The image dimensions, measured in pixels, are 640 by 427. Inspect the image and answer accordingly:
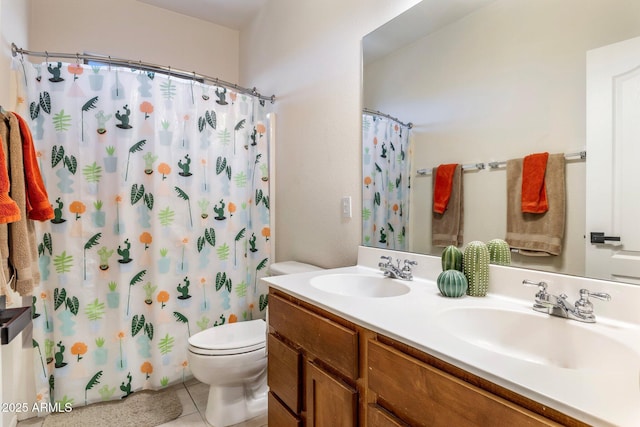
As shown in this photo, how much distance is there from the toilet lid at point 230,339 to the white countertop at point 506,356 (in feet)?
1.90

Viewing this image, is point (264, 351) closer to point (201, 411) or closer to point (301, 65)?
point (201, 411)

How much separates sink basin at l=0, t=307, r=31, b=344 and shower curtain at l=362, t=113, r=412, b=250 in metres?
1.38

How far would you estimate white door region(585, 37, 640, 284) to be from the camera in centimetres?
91

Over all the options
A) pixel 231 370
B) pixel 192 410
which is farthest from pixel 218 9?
pixel 192 410

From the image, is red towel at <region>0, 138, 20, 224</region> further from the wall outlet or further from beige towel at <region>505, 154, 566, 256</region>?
beige towel at <region>505, 154, 566, 256</region>

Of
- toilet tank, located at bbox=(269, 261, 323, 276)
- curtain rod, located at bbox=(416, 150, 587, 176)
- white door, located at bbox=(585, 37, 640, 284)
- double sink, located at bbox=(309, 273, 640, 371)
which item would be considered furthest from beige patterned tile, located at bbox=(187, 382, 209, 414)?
white door, located at bbox=(585, 37, 640, 284)

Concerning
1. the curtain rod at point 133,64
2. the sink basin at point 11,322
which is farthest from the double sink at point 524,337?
the curtain rod at point 133,64

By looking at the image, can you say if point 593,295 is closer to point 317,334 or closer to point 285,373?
point 317,334

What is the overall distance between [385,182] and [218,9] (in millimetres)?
2105

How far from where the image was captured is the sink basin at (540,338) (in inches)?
30.6

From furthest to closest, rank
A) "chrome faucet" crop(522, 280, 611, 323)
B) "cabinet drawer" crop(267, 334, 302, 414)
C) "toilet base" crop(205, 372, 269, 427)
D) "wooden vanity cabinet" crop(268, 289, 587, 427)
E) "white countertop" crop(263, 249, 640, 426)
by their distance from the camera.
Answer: "toilet base" crop(205, 372, 269, 427) < "cabinet drawer" crop(267, 334, 302, 414) < "chrome faucet" crop(522, 280, 611, 323) < "wooden vanity cabinet" crop(268, 289, 587, 427) < "white countertop" crop(263, 249, 640, 426)

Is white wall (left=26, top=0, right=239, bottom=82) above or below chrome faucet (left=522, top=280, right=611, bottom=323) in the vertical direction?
above

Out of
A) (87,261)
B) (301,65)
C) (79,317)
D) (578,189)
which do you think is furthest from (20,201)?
(578,189)

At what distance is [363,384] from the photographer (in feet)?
3.05
